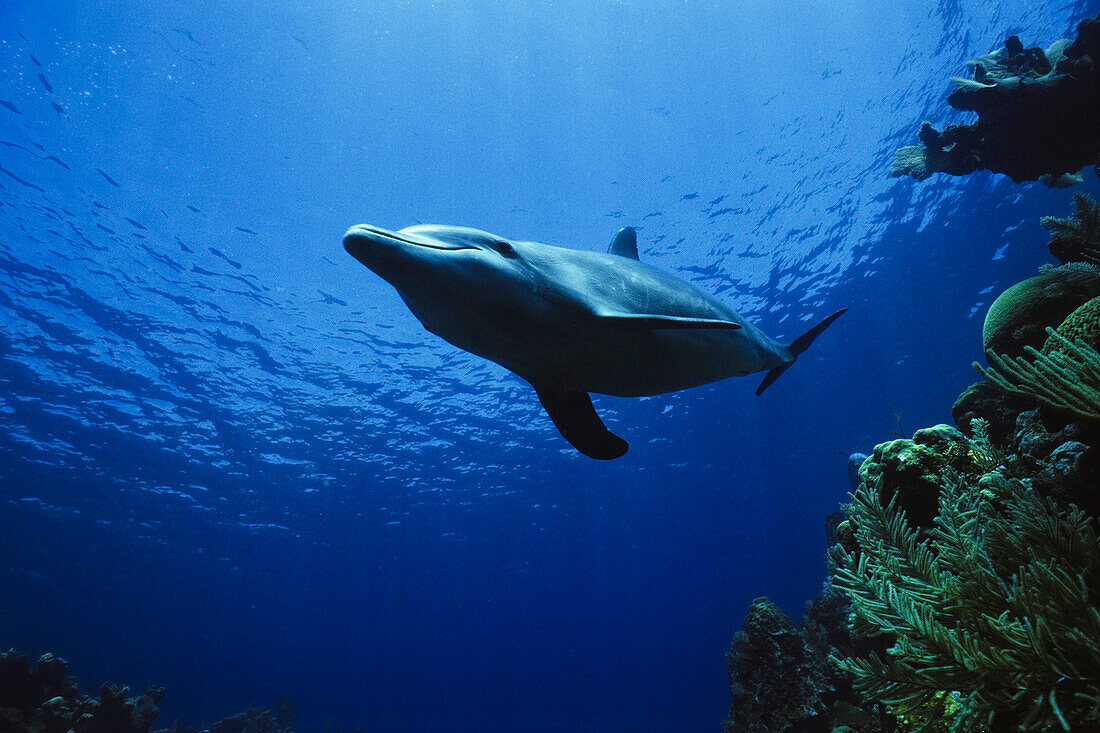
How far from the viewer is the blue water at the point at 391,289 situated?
13273 mm

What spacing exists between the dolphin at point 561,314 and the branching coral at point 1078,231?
5.19 metres

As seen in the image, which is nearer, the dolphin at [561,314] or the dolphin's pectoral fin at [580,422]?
the dolphin at [561,314]

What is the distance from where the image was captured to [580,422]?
2.65 meters

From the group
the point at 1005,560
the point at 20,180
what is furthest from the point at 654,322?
the point at 20,180

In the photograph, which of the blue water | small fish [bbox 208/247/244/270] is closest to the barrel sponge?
the blue water

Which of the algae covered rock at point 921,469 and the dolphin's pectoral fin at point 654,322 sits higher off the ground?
the algae covered rock at point 921,469

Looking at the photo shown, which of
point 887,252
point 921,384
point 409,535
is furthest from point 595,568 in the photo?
point 887,252

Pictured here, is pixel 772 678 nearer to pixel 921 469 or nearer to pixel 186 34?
pixel 921 469

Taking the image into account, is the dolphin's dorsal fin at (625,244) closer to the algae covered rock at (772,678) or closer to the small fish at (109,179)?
the algae covered rock at (772,678)

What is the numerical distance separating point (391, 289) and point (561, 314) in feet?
49.6

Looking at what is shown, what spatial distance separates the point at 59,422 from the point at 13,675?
1764 cm

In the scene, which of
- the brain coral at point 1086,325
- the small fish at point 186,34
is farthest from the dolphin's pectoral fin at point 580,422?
the small fish at point 186,34

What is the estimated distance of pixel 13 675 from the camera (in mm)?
9125

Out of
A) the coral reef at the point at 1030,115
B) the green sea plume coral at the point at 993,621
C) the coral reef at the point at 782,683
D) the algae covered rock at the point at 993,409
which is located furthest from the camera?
the coral reef at the point at 1030,115
